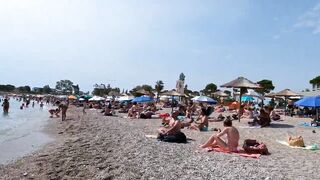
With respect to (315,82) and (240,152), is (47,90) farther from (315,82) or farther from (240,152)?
(240,152)

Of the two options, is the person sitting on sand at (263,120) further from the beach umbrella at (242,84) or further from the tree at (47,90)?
the tree at (47,90)

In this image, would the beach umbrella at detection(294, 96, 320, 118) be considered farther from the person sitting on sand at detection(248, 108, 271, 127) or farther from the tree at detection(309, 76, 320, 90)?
the tree at detection(309, 76, 320, 90)

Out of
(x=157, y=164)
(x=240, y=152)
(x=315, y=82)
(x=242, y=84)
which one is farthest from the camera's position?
(x=315, y=82)

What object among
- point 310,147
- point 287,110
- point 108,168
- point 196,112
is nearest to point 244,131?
point 310,147

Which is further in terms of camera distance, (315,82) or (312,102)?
(315,82)

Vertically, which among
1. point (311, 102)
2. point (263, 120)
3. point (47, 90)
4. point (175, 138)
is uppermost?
point (47, 90)

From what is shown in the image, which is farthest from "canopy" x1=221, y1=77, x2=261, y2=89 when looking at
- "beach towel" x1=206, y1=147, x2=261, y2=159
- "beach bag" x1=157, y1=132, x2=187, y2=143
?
"beach towel" x1=206, y1=147, x2=261, y2=159

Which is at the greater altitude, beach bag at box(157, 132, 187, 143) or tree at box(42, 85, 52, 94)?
tree at box(42, 85, 52, 94)

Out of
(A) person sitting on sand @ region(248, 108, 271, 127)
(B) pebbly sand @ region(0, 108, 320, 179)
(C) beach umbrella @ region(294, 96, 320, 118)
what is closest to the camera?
(B) pebbly sand @ region(0, 108, 320, 179)

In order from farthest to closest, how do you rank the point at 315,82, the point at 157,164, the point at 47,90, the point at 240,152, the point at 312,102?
1. the point at 47,90
2. the point at 315,82
3. the point at 312,102
4. the point at 240,152
5. the point at 157,164

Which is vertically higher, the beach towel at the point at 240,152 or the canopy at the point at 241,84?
the canopy at the point at 241,84

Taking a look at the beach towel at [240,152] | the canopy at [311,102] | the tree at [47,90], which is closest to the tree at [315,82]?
the canopy at [311,102]

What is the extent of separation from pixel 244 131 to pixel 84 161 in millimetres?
8988

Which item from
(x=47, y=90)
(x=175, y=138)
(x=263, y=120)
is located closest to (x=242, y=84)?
(x=263, y=120)
